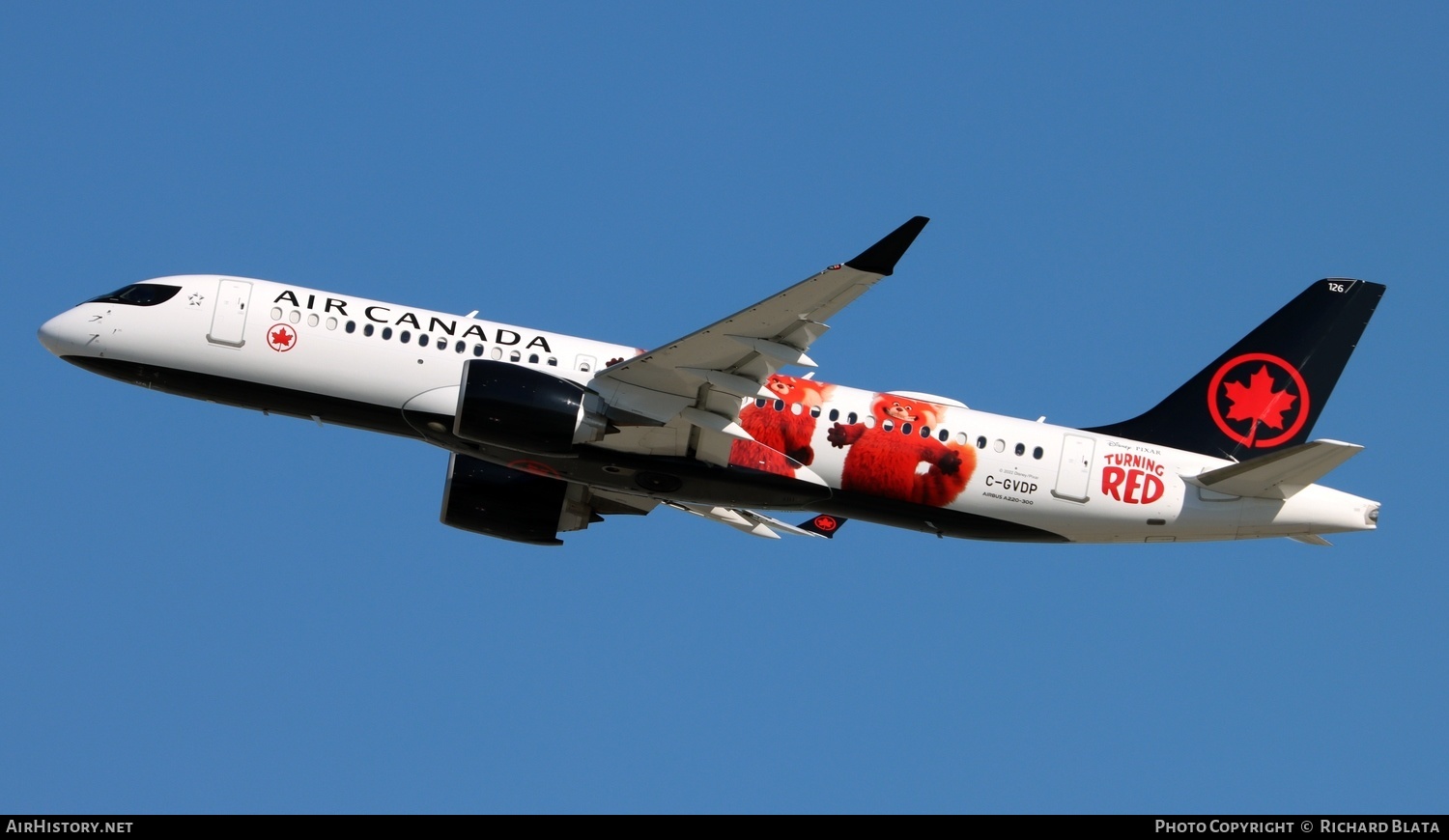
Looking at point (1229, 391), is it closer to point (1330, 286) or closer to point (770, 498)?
point (1330, 286)

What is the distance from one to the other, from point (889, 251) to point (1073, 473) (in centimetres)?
1074

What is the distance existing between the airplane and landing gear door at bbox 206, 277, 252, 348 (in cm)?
4

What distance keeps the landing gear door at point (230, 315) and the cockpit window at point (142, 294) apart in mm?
1318

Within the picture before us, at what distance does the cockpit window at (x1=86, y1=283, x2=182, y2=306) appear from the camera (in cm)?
4188

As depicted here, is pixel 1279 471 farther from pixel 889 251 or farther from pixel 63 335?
pixel 63 335

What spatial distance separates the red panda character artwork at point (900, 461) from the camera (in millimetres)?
41062

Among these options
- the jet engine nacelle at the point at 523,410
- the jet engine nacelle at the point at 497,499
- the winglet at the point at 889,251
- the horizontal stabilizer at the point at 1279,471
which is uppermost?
the winglet at the point at 889,251

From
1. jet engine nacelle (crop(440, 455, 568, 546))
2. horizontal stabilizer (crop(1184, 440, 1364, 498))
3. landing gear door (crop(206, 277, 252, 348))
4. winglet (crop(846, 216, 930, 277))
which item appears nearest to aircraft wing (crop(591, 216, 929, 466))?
winglet (crop(846, 216, 930, 277))

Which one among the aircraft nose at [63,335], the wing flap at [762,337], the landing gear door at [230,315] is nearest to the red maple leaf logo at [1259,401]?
the wing flap at [762,337]

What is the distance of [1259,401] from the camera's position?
44469mm

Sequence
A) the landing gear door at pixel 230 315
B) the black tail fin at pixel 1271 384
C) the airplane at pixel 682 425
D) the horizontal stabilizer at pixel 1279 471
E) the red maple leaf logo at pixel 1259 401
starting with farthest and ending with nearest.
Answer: the red maple leaf logo at pixel 1259 401 < the black tail fin at pixel 1271 384 < the landing gear door at pixel 230 315 < the airplane at pixel 682 425 < the horizontal stabilizer at pixel 1279 471

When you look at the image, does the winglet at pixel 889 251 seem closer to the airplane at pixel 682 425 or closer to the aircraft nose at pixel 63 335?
the airplane at pixel 682 425

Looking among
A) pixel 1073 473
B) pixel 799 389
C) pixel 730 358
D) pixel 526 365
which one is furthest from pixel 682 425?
pixel 1073 473
